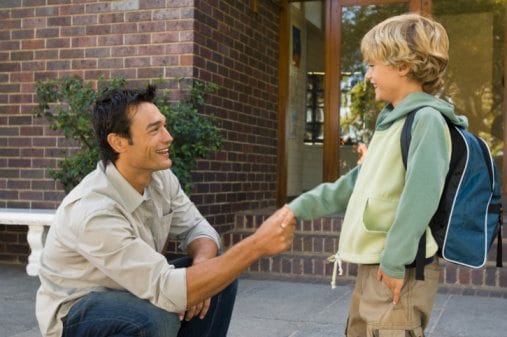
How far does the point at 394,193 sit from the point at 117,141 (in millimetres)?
1074

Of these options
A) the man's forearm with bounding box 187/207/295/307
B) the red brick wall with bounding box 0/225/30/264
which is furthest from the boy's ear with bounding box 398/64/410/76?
the red brick wall with bounding box 0/225/30/264

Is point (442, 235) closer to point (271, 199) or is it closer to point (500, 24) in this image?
point (271, 199)

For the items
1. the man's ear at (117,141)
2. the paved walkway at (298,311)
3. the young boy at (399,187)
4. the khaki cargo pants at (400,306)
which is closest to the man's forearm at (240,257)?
the young boy at (399,187)

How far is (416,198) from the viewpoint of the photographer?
2.27 meters

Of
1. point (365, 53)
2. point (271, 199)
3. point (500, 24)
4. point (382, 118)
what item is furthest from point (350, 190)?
point (500, 24)

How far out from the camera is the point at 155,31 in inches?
238

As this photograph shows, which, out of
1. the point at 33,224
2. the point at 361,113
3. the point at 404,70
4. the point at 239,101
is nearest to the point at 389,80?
the point at 404,70

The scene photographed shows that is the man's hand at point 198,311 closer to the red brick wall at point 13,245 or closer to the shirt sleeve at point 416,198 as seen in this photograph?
the shirt sleeve at point 416,198

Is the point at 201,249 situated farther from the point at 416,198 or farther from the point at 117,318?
the point at 416,198

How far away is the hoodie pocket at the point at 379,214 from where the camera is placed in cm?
242

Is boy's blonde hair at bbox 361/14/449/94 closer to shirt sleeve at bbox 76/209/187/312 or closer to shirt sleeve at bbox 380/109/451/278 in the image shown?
shirt sleeve at bbox 380/109/451/278

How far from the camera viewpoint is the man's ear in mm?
2732

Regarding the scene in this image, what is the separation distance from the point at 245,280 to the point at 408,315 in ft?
11.7

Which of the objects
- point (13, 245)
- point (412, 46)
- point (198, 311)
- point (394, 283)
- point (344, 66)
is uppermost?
point (344, 66)
